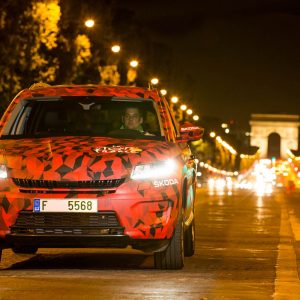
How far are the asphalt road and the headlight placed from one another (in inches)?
33.5

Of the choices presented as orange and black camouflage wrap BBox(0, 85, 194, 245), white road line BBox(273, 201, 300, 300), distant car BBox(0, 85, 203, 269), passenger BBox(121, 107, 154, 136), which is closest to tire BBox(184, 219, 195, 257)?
white road line BBox(273, 201, 300, 300)

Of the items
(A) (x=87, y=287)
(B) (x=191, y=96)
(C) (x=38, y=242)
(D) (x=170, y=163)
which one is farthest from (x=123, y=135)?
(B) (x=191, y=96)

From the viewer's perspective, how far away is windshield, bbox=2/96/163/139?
38.4ft

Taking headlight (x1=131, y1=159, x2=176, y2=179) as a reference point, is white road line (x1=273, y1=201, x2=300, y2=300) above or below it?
below

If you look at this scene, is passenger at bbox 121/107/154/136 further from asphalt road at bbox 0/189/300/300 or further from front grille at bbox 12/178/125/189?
front grille at bbox 12/178/125/189

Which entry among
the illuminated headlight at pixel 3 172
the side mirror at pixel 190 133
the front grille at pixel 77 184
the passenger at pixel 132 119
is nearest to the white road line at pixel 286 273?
the side mirror at pixel 190 133

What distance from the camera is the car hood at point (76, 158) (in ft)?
33.7

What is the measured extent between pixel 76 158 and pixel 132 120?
67.9 inches

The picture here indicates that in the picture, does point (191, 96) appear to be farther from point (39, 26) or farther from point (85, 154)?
point (85, 154)

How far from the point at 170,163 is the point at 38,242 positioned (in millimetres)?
1354

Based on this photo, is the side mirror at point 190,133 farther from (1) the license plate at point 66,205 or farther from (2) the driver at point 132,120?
(1) the license plate at point 66,205

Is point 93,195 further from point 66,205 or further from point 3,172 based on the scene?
point 3,172

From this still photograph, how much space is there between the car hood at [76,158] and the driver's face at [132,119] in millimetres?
1133

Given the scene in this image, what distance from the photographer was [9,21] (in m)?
47.1
